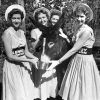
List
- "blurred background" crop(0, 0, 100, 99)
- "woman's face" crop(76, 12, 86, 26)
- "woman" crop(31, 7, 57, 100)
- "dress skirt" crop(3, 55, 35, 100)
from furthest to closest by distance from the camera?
"blurred background" crop(0, 0, 100, 99)
"woman" crop(31, 7, 57, 100)
"woman's face" crop(76, 12, 86, 26)
"dress skirt" crop(3, 55, 35, 100)

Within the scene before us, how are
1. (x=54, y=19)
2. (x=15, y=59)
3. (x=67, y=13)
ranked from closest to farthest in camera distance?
(x=15, y=59), (x=54, y=19), (x=67, y=13)

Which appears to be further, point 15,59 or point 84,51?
point 84,51

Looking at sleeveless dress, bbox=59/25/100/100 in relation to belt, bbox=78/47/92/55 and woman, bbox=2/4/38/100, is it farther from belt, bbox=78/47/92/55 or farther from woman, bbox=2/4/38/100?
woman, bbox=2/4/38/100

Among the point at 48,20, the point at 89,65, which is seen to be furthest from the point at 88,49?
the point at 48,20

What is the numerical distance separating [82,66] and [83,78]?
193mm

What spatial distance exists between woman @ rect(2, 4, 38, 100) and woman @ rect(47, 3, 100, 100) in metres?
0.50

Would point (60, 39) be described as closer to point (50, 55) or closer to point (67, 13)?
point (50, 55)

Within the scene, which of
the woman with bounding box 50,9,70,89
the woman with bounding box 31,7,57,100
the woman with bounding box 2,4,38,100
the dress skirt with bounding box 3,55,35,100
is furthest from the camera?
the woman with bounding box 31,7,57,100

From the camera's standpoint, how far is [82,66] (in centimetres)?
438

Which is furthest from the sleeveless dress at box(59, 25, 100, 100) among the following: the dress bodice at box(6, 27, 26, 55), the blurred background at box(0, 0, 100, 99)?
the blurred background at box(0, 0, 100, 99)

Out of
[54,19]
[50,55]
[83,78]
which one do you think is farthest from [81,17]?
[83,78]

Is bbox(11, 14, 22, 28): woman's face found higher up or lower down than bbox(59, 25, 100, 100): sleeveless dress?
higher up

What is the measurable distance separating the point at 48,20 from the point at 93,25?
4374mm

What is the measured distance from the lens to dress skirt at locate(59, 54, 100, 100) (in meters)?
4.36
